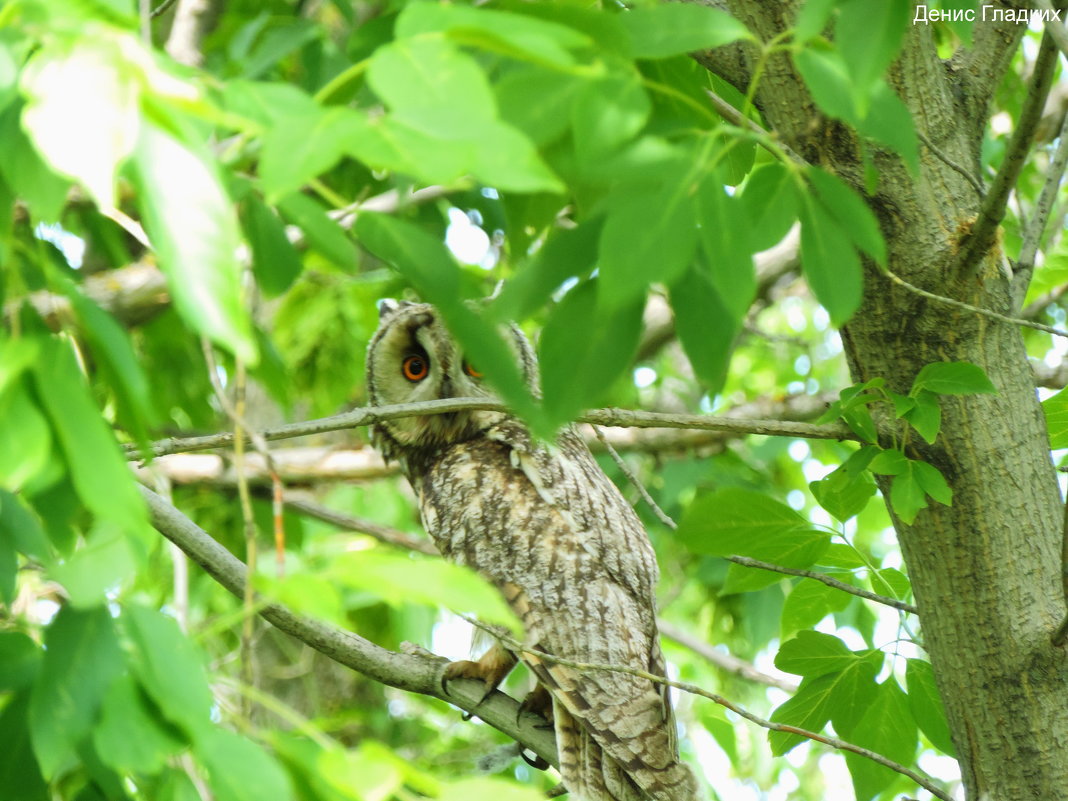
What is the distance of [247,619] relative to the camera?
860 millimetres

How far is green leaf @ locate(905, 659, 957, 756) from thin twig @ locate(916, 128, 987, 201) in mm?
872

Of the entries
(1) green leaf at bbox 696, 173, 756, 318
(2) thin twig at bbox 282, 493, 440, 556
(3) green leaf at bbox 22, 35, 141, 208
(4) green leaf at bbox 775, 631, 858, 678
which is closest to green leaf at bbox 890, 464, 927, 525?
(4) green leaf at bbox 775, 631, 858, 678

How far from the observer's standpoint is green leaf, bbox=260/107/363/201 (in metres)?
0.71

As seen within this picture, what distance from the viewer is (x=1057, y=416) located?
1.84 metres

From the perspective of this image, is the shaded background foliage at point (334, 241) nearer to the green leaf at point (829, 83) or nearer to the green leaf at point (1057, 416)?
the green leaf at point (829, 83)

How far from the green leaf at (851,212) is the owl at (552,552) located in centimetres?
161

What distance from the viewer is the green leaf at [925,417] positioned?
57.9 inches

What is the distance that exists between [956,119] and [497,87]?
1.13 metres

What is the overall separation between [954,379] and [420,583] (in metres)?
1.02

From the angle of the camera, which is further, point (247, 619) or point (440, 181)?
point (247, 619)

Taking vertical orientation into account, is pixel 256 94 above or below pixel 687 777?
above

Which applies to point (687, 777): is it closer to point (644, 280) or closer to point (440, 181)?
point (644, 280)

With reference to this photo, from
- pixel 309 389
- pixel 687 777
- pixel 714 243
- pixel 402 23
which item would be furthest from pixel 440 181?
pixel 309 389

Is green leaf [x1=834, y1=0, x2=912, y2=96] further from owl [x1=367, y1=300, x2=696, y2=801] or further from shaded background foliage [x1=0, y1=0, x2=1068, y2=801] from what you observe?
owl [x1=367, y1=300, x2=696, y2=801]
